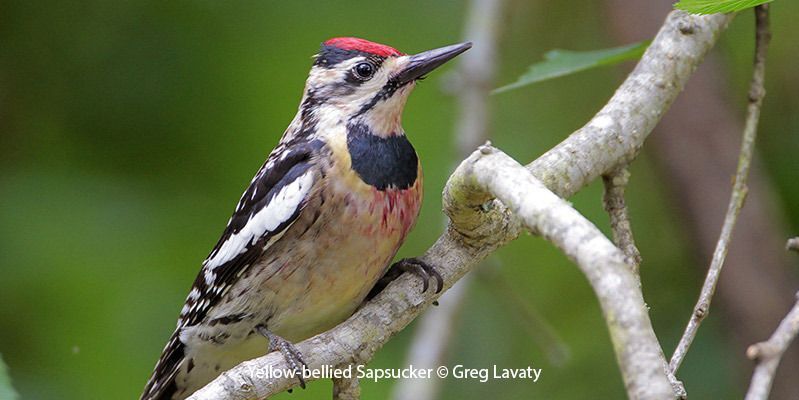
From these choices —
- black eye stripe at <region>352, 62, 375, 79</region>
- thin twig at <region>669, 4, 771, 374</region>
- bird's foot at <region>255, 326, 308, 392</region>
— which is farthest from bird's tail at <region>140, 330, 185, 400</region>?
thin twig at <region>669, 4, 771, 374</region>

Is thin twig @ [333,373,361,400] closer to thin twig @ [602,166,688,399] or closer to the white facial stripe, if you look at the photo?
the white facial stripe

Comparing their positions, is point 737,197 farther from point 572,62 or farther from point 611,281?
point 611,281

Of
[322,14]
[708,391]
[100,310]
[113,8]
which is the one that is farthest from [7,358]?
[708,391]

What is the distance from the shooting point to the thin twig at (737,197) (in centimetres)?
196

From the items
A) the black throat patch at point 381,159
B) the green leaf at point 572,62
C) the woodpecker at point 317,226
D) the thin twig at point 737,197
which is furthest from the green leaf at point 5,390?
the green leaf at point 572,62

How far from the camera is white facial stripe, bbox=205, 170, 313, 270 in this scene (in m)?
2.58

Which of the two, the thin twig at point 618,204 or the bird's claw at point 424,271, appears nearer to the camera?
the bird's claw at point 424,271

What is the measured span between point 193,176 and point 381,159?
1458 millimetres

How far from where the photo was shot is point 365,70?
2879 millimetres

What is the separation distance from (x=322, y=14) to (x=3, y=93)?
140 centimetres

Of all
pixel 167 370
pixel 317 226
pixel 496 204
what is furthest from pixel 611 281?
pixel 167 370

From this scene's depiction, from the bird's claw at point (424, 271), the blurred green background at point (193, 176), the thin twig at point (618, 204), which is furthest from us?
the blurred green background at point (193, 176)

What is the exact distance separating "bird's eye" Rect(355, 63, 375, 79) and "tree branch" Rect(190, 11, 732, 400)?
2.19 feet

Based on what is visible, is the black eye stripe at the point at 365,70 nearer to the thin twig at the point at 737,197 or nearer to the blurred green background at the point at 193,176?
the blurred green background at the point at 193,176
